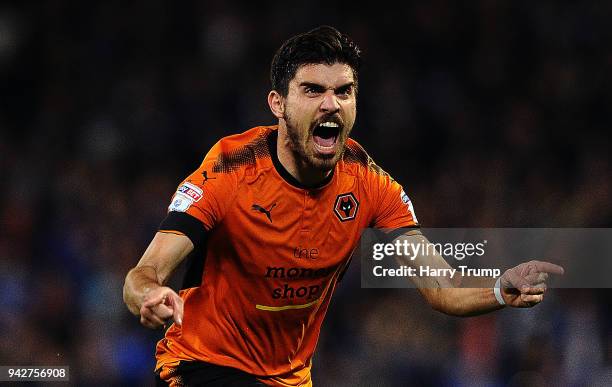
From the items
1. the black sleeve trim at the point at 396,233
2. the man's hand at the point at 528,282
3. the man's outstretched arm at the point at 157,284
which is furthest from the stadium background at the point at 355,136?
the man's outstretched arm at the point at 157,284

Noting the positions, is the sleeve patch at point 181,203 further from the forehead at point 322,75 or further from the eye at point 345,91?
the eye at point 345,91

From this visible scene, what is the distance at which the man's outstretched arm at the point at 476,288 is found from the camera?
13.1 feet

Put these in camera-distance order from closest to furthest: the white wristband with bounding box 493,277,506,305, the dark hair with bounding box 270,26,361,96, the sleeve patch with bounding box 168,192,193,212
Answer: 1. the sleeve patch with bounding box 168,192,193,212
2. the white wristband with bounding box 493,277,506,305
3. the dark hair with bounding box 270,26,361,96

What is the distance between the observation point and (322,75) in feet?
14.0

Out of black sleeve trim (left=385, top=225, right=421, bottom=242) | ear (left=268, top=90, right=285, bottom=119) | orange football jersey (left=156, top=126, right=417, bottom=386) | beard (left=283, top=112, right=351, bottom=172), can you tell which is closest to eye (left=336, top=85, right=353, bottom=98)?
beard (left=283, top=112, right=351, bottom=172)

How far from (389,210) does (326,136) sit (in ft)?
1.61

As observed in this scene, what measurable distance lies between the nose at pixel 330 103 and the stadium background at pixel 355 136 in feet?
13.3

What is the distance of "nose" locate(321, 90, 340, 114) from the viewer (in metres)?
4.25

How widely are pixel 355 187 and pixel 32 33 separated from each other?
22.4 ft

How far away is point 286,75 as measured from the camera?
4.36 m

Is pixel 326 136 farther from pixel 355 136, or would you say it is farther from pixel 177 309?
pixel 355 136

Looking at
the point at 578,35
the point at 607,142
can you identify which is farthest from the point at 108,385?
the point at 578,35

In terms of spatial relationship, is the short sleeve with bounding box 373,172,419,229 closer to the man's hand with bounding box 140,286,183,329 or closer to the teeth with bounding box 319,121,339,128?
the teeth with bounding box 319,121,339,128

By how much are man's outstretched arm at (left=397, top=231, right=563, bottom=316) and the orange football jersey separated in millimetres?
384
